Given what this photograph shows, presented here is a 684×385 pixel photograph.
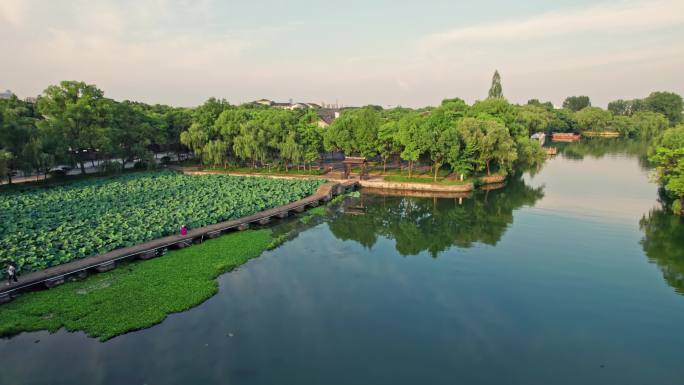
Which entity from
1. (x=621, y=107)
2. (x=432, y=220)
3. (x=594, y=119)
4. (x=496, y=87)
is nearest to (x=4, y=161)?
(x=432, y=220)

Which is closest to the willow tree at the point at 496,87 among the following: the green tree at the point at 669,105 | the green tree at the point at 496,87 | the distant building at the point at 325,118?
the green tree at the point at 496,87

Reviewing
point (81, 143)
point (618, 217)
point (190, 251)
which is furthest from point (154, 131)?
point (618, 217)

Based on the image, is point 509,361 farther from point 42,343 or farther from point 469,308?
point 42,343

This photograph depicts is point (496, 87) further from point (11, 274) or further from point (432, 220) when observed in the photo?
point (11, 274)

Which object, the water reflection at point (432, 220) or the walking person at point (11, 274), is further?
the water reflection at point (432, 220)

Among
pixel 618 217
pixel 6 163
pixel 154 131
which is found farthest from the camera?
pixel 154 131

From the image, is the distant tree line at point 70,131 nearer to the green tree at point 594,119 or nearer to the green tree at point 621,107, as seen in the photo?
the green tree at point 594,119

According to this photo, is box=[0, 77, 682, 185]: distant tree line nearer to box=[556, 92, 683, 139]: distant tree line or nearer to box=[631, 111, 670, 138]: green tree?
box=[556, 92, 683, 139]: distant tree line
